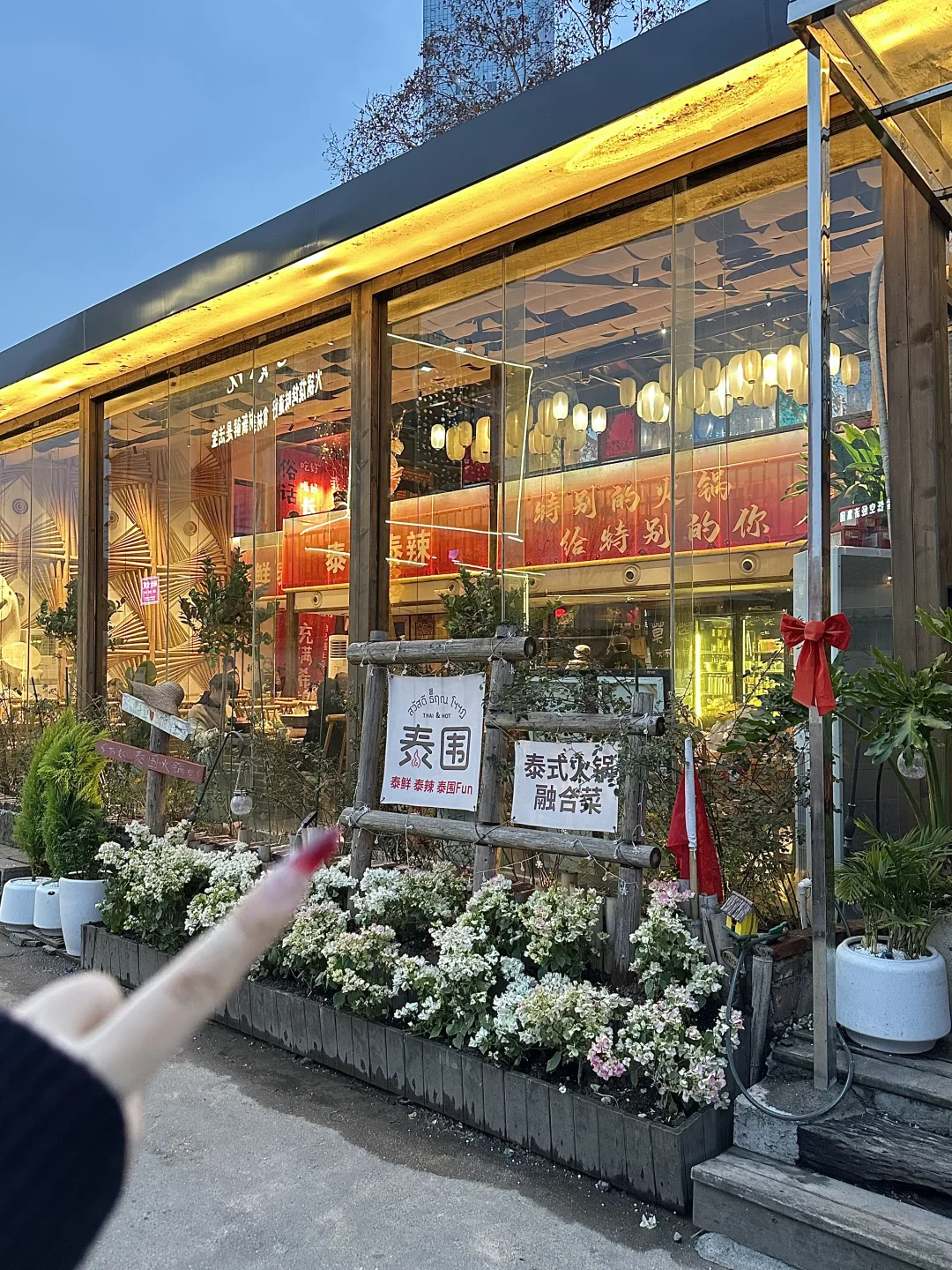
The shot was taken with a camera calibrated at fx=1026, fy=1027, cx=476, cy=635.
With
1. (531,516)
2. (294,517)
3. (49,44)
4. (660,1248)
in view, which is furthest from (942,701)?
(49,44)

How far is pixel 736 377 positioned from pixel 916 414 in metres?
1.44

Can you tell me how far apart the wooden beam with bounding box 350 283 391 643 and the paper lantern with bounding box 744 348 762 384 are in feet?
9.36

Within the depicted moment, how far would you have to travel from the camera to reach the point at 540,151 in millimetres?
5727

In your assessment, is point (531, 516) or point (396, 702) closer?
point (396, 702)

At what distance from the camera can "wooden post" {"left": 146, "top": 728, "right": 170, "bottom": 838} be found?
7324 millimetres

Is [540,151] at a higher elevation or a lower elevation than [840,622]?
higher

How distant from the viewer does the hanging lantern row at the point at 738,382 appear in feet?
20.1

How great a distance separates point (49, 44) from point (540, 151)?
219 meters

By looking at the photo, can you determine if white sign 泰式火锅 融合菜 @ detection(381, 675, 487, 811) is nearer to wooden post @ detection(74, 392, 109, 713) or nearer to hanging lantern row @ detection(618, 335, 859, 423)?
hanging lantern row @ detection(618, 335, 859, 423)

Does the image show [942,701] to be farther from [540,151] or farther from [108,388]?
[108,388]

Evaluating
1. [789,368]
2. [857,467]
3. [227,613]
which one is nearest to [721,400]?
[789,368]

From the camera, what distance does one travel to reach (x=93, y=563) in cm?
1116

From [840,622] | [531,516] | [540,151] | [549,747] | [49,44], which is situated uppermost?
[49,44]

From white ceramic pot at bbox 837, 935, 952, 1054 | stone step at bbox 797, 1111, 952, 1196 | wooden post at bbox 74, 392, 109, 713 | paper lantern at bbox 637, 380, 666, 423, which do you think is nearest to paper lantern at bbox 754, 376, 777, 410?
paper lantern at bbox 637, 380, 666, 423
